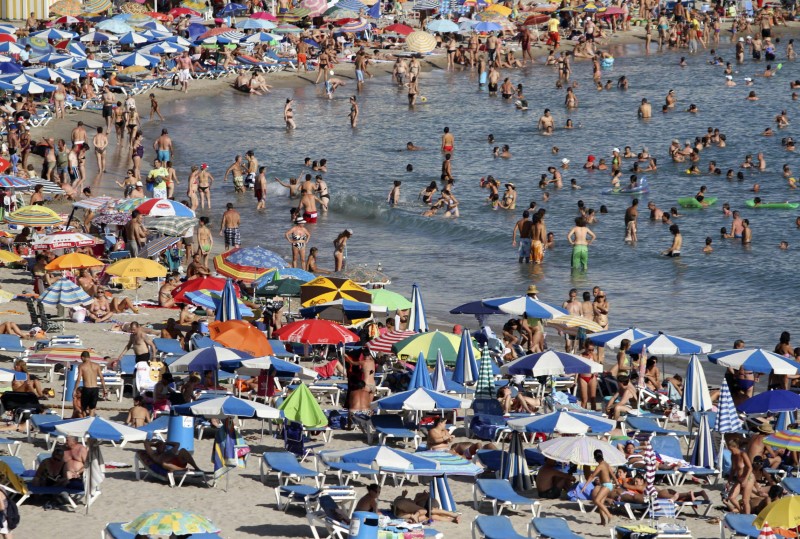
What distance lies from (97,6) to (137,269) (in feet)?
102

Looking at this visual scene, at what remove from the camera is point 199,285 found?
2055cm

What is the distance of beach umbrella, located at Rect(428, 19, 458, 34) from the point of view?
50.3m

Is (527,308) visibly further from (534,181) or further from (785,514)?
(534,181)

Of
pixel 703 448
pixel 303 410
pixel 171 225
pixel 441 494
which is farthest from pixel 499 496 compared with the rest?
pixel 171 225

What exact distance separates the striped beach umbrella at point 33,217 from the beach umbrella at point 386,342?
7.82 metres

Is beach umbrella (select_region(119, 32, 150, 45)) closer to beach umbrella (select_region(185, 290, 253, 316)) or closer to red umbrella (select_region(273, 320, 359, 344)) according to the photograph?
beach umbrella (select_region(185, 290, 253, 316))

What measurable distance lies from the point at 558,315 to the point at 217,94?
2682cm

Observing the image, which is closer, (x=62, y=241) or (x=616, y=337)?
(x=616, y=337)

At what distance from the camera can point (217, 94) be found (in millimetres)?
44156

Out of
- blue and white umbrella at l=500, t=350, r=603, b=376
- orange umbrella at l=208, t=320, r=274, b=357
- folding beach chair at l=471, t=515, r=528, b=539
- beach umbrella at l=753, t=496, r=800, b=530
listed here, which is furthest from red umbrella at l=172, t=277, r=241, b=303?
beach umbrella at l=753, t=496, r=800, b=530

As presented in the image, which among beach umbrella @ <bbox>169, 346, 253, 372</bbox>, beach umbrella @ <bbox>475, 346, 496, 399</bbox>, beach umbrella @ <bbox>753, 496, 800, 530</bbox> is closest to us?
beach umbrella @ <bbox>753, 496, 800, 530</bbox>

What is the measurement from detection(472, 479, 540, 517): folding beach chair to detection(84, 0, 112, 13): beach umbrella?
39318 mm

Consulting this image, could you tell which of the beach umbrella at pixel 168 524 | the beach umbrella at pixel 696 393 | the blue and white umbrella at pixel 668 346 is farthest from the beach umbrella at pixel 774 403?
the beach umbrella at pixel 168 524

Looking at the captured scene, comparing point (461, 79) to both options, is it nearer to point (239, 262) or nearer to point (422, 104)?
point (422, 104)
